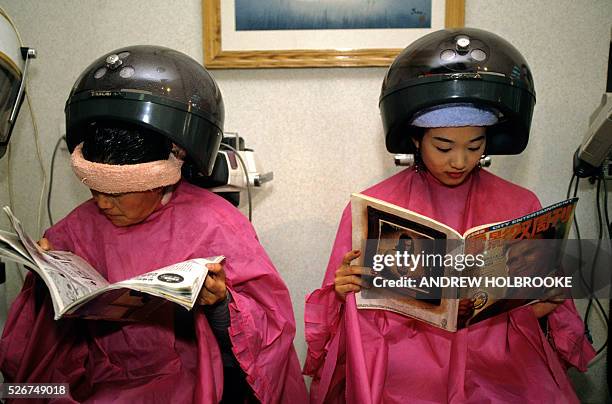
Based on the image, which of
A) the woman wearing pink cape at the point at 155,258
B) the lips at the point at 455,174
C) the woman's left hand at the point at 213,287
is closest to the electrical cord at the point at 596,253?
the lips at the point at 455,174

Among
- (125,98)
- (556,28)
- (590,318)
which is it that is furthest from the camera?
(590,318)

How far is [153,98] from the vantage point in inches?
38.7

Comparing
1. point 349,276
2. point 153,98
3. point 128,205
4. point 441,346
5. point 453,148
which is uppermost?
point 153,98

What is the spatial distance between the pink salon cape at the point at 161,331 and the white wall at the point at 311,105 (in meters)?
0.56

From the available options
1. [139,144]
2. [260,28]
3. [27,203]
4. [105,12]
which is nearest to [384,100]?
[139,144]

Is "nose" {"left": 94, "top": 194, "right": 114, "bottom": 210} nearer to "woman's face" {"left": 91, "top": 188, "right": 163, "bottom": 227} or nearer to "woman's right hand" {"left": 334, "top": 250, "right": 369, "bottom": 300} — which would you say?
"woman's face" {"left": 91, "top": 188, "right": 163, "bottom": 227}

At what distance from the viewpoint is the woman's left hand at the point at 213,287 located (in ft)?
3.19

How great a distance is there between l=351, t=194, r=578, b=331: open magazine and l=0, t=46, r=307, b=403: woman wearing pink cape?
0.77ft

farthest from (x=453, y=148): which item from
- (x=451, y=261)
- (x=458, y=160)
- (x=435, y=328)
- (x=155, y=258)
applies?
(x=155, y=258)

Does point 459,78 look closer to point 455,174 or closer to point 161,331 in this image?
point 455,174

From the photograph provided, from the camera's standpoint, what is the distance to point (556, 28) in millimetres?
1600

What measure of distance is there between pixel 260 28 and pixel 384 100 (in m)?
0.67

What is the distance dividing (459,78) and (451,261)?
35 cm

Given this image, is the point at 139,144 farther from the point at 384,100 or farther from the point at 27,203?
the point at 27,203
